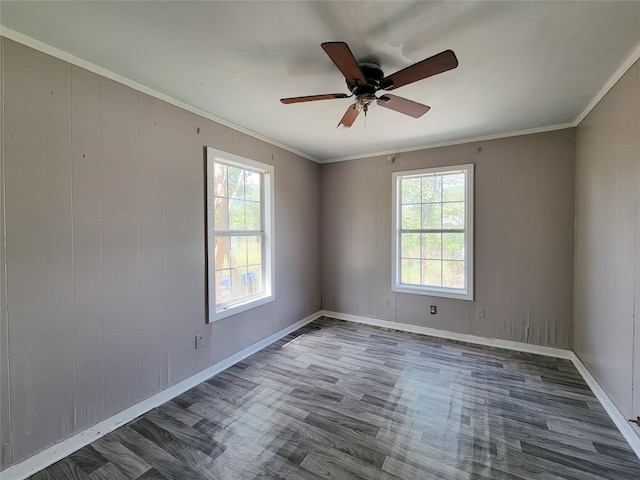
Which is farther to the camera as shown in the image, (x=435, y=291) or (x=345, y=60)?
(x=435, y=291)

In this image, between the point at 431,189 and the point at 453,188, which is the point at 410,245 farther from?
the point at 453,188

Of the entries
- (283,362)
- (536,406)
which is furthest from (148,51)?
(536,406)

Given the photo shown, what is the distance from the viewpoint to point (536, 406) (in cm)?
217

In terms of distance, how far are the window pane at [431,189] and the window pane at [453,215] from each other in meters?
0.15

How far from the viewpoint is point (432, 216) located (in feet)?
12.1

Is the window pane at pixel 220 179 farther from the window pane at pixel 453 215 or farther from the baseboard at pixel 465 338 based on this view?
the window pane at pixel 453 215

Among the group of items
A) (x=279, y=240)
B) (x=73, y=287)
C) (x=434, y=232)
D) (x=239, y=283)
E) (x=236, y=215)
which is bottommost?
(x=239, y=283)

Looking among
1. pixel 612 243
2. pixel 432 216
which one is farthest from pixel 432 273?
pixel 612 243

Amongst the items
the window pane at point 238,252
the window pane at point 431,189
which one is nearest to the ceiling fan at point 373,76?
the window pane at point 238,252

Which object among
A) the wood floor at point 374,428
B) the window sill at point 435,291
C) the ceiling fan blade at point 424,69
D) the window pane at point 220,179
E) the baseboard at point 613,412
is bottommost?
the wood floor at point 374,428

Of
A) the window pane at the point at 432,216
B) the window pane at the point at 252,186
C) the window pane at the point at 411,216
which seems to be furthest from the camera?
the window pane at the point at 411,216

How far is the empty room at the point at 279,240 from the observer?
5.06 feet

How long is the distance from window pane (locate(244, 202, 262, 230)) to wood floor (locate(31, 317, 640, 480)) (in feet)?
5.00

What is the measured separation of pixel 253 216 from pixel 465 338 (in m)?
3.04
